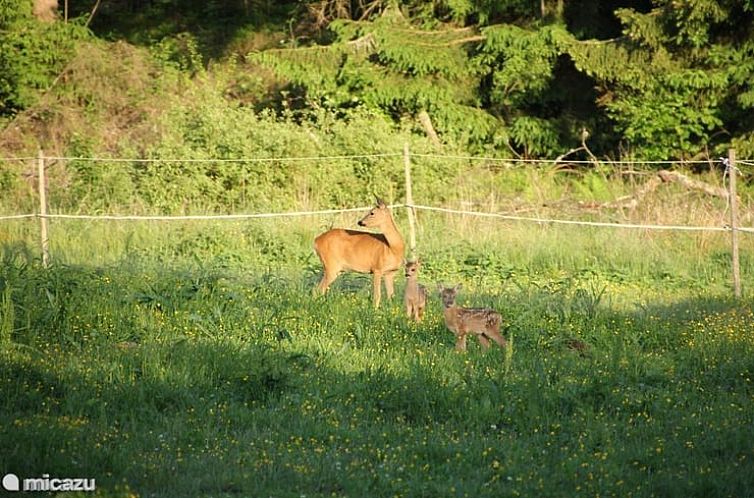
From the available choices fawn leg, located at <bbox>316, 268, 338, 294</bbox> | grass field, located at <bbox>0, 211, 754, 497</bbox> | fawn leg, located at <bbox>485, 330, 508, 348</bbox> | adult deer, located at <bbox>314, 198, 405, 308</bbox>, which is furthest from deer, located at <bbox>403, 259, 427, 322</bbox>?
fawn leg, located at <bbox>316, 268, 338, 294</bbox>

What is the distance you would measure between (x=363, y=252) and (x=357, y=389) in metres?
3.87

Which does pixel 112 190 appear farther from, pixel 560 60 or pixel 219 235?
pixel 560 60

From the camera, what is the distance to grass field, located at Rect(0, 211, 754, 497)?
6613 millimetres

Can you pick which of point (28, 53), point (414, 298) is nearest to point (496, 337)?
point (414, 298)

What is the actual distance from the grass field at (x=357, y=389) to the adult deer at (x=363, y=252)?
0.99ft

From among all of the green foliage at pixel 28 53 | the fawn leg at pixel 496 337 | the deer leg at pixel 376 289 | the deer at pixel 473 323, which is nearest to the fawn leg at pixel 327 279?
the deer leg at pixel 376 289

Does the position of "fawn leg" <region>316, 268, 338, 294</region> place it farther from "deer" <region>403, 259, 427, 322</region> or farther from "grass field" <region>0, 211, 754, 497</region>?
"deer" <region>403, 259, 427, 322</region>

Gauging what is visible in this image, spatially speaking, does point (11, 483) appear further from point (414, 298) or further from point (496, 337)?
point (414, 298)

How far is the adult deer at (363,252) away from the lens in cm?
1197

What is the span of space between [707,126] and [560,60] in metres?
3.12

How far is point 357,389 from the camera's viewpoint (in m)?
8.24

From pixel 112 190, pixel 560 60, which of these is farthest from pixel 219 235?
pixel 560 60

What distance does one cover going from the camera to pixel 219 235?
1608cm

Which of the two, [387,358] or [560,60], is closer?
[387,358]
